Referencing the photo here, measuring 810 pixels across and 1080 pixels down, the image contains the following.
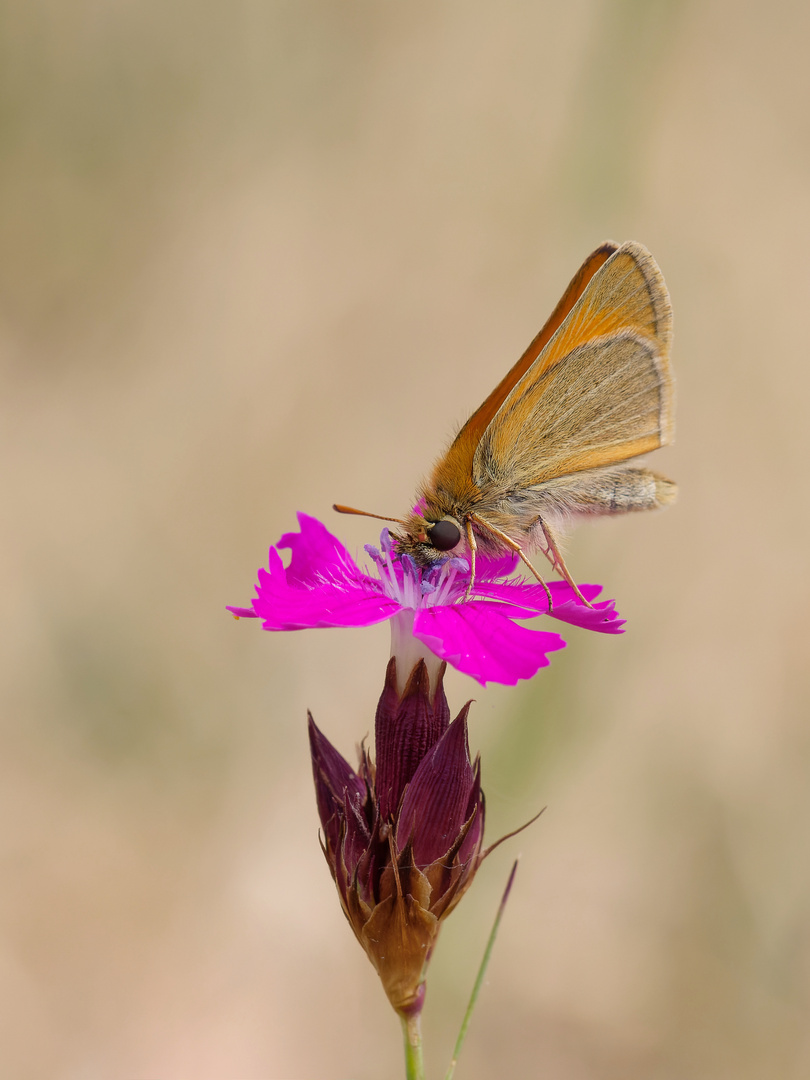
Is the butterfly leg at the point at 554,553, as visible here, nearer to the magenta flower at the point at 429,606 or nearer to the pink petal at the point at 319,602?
the magenta flower at the point at 429,606

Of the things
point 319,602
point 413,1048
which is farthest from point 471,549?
point 413,1048

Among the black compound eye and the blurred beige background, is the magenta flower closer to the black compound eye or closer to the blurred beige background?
the black compound eye

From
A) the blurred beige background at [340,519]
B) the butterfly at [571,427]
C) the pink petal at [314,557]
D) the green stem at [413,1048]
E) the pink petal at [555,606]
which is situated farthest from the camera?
the blurred beige background at [340,519]

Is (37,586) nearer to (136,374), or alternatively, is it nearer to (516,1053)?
(136,374)

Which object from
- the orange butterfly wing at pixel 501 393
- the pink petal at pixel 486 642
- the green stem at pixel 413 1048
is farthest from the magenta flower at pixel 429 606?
the green stem at pixel 413 1048

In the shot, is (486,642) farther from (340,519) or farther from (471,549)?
(340,519)

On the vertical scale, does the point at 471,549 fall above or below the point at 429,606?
above
